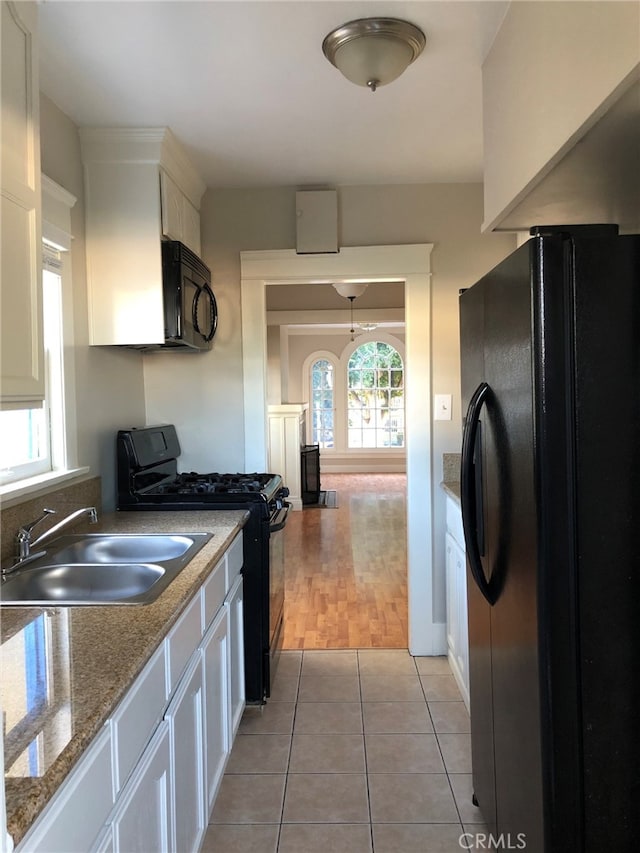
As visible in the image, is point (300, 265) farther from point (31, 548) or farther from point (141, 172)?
point (31, 548)

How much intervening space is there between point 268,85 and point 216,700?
206cm

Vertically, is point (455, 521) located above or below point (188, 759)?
above

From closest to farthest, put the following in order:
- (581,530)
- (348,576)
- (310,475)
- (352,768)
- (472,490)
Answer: (581,530) → (472,490) → (352,768) → (348,576) → (310,475)

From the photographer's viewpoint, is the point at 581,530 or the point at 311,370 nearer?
the point at 581,530

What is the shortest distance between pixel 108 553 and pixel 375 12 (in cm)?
185

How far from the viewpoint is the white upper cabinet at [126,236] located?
2482mm

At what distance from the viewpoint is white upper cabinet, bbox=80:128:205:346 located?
2482mm

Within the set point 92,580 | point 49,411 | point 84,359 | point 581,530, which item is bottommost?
point 92,580

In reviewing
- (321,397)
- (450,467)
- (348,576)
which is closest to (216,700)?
(450,467)

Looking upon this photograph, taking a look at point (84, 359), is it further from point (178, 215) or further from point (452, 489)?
point (452, 489)

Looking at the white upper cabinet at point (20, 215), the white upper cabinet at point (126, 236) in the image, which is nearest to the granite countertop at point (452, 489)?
the white upper cabinet at point (126, 236)

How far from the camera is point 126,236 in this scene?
2.51 meters

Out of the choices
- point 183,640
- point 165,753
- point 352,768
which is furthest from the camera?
point 352,768

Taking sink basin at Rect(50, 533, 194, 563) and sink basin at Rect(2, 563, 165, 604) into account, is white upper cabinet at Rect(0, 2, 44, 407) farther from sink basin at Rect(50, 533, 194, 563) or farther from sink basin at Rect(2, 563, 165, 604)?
sink basin at Rect(50, 533, 194, 563)
